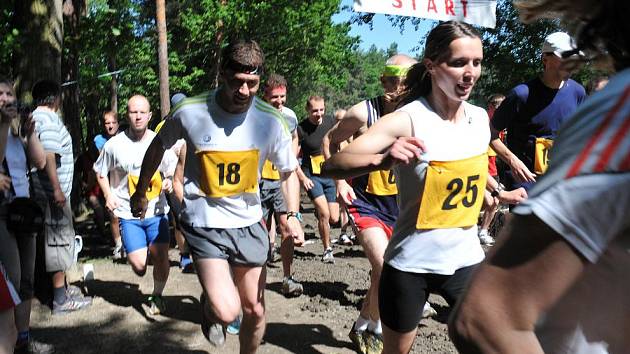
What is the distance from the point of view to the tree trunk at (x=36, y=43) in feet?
20.6

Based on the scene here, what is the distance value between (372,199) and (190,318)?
2.13m

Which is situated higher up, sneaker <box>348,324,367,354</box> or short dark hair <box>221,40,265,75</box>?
short dark hair <box>221,40,265,75</box>

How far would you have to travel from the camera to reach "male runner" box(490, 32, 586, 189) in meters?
4.55

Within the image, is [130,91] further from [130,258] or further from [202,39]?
[130,258]

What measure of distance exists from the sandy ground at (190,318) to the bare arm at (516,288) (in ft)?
12.5

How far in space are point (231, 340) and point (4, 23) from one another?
4.42 meters

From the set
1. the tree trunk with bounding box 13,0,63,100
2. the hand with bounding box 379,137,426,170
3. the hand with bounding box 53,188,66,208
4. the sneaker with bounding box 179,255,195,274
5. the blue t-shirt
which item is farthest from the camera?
the sneaker with bounding box 179,255,195,274

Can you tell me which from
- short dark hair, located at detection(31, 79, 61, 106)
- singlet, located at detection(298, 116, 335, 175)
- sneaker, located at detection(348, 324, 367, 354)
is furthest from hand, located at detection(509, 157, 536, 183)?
singlet, located at detection(298, 116, 335, 175)

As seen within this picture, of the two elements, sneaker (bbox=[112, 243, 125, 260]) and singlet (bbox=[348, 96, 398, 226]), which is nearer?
singlet (bbox=[348, 96, 398, 226])

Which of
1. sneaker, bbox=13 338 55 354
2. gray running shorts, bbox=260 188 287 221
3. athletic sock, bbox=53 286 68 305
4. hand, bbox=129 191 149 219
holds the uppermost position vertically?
hand, bbox=129 191 149 219

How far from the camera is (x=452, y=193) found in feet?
9.98

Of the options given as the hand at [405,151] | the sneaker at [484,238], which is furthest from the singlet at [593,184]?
the sneaker at [484,238]

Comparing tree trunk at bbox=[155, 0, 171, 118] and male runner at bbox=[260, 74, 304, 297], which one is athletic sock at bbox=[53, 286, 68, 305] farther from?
tree trunk at bbox=[155, 0, 171, 118]

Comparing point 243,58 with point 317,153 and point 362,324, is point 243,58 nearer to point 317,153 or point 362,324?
point 362,324
